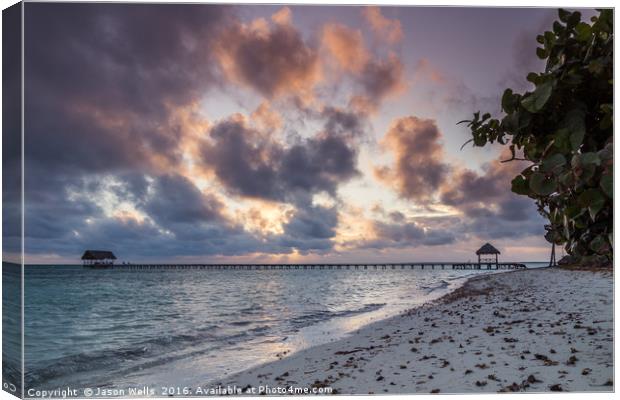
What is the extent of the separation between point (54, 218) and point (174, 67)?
462 centimetres

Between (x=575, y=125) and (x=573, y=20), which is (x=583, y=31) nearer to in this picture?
(x=573, y=20)

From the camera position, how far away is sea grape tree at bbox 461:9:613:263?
2.74 metres

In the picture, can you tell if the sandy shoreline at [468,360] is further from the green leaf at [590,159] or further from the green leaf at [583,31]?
the green leaf at [583,31]

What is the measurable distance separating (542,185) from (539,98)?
25.3 inches

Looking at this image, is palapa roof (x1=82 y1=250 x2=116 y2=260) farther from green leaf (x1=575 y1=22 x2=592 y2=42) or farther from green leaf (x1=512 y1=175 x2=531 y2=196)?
green leaf (x1=575 y1=22 x2=592 y2=42)

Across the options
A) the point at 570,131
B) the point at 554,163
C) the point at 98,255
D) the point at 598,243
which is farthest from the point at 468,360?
the point at 98,255

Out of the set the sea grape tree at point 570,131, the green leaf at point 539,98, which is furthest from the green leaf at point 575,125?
the green leaf at point 539,98

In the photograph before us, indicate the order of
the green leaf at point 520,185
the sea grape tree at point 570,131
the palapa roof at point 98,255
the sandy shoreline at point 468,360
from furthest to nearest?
the palapa roof at point 98,255 < the sandy shoreline at point 468,360 < the green leaf at point 520,185 < the sea grape tree at point 570,131

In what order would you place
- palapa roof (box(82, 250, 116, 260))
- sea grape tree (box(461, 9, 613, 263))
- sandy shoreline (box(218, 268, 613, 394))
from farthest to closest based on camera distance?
1. palapa roof (box(82, 250, 116, 260))
2. sandy shoreline (box(218, 268, 613, 394))
3. sea grape tree (box(461, 9, 613, 263))

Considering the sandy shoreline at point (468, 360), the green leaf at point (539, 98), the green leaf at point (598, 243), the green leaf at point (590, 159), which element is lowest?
the sandy shoreline at point (468, 360)

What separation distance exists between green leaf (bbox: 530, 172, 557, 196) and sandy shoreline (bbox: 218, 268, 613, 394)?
3.09 meters

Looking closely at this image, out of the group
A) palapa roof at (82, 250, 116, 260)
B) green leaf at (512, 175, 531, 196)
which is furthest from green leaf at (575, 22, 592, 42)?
palapa roof at (82, 250, 116, 260)

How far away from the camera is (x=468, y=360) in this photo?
591 centimetres

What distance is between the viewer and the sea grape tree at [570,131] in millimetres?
2744
